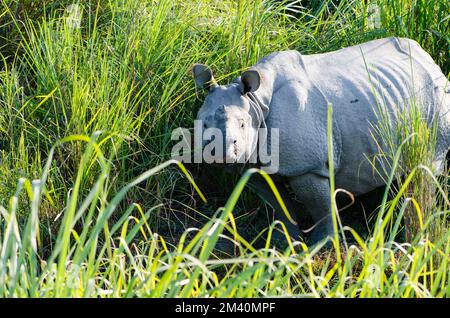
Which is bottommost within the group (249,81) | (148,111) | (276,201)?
(276,201)

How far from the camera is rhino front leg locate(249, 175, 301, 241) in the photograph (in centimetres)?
530

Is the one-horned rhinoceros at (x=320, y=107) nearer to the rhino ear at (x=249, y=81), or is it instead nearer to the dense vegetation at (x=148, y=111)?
the rhino ear at (x=249, y=81)

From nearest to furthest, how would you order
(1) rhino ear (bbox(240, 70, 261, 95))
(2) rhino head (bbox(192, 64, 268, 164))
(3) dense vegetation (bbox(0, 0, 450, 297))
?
(2) rhino head (bbox(192, 64, 268, 164))
(1) rhino ear (bbox(240, 70, 261, 95))
(3) dense vegetation (bbox(0, 0, 450, 297))

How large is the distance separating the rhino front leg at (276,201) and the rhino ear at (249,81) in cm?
57

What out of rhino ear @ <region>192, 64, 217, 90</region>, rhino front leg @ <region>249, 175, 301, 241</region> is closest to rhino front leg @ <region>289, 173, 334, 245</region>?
rhino front leg @ <region>249, 175, 301, 241</region>

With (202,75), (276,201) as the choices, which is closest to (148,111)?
(202,75)

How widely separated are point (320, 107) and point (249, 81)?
482 millimetres

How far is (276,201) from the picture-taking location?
5.37 meters

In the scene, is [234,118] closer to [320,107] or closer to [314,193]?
[320,107]

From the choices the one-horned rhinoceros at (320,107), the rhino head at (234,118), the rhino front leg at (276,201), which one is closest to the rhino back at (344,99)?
the one-horned rhinoceros at (320,107)

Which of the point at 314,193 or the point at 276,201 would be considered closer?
the point at 314,193

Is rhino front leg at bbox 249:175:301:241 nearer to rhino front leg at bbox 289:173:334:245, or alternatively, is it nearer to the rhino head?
rhino front leg at bbox 289:173:334:245

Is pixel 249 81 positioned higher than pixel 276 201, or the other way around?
pixel 249 81

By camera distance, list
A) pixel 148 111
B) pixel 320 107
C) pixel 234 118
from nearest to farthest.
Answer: pixel 234 118, pixel 320 107, pixel 148 111
